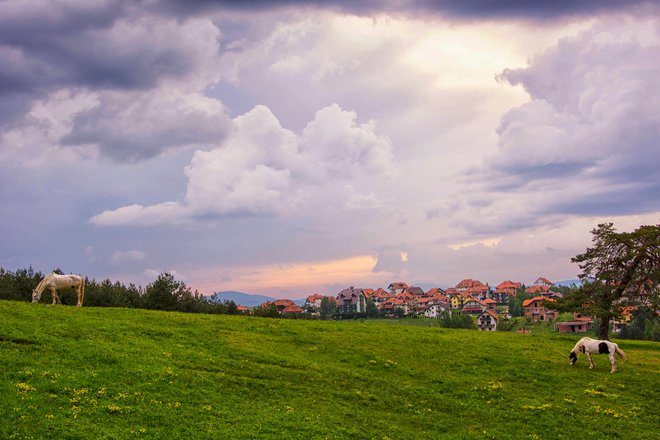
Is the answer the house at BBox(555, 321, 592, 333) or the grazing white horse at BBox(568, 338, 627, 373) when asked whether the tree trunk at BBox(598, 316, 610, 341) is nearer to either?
the grazing white horse at BBox(568, 338, 627, 373)

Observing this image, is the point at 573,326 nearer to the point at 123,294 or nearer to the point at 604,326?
the point at 604,326

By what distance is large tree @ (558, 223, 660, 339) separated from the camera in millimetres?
59125

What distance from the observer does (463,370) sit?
127 ft

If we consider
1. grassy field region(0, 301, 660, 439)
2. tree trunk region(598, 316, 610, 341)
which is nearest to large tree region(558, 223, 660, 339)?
tree trunk region(598, 316, 610, 341)

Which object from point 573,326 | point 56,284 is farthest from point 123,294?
point 573,326

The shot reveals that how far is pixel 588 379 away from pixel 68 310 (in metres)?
40.6

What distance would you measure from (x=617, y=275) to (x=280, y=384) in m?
46.8

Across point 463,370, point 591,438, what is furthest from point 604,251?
point 591,438

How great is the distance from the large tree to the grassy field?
46.7ft

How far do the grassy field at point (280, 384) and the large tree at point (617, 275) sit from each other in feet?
46.7

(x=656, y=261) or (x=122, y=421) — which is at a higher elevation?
(x=656, y=261)

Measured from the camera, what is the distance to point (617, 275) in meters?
60.7

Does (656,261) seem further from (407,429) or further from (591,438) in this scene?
(407,429)

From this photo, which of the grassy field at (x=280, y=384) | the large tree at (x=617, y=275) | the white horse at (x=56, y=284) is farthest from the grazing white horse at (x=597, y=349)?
the white horse at (x=56, y=284)
